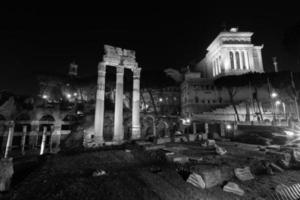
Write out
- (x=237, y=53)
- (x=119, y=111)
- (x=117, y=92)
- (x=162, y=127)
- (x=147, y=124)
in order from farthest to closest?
(x=237, y=53), (x=147, y=124), (x=162, y=127), (x=117, y=92), (x=119, y=111)

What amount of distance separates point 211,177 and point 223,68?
36992 mm

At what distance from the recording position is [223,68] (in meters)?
36.2

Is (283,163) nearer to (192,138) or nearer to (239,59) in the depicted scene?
(192,138)

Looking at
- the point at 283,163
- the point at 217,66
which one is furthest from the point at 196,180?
the point at 217,66

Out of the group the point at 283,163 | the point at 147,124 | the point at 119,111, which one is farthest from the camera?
the point at 147,124

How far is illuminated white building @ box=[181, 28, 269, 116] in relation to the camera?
111 feet

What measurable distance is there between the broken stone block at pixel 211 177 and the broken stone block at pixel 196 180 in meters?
0.16

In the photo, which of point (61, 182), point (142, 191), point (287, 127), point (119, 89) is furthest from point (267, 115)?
point (61, 182)

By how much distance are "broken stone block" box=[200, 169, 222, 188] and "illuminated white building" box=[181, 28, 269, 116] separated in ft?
93.3

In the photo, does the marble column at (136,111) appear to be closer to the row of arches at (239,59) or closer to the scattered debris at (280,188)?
the scattered debris at (280,188)

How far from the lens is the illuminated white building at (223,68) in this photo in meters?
33.9

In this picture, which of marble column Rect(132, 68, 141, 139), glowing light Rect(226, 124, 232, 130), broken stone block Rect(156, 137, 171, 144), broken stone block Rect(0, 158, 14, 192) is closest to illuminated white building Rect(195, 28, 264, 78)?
glowing light Rect(226, 124, 232, 130)

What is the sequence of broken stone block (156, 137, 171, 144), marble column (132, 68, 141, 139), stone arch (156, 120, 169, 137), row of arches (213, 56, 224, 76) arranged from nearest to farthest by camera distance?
broken stone block (156, 137, 171, 144), marble column (132, 68, 141, 139), stone arch (156, 120, 169, 137), row of arches (213, 56, 224, 76)

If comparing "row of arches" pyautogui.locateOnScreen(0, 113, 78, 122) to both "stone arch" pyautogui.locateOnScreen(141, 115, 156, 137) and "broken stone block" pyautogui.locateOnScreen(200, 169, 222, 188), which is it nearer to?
"stone arch" pyautogui.locateOnScreen(141, 115, 156, 137)
